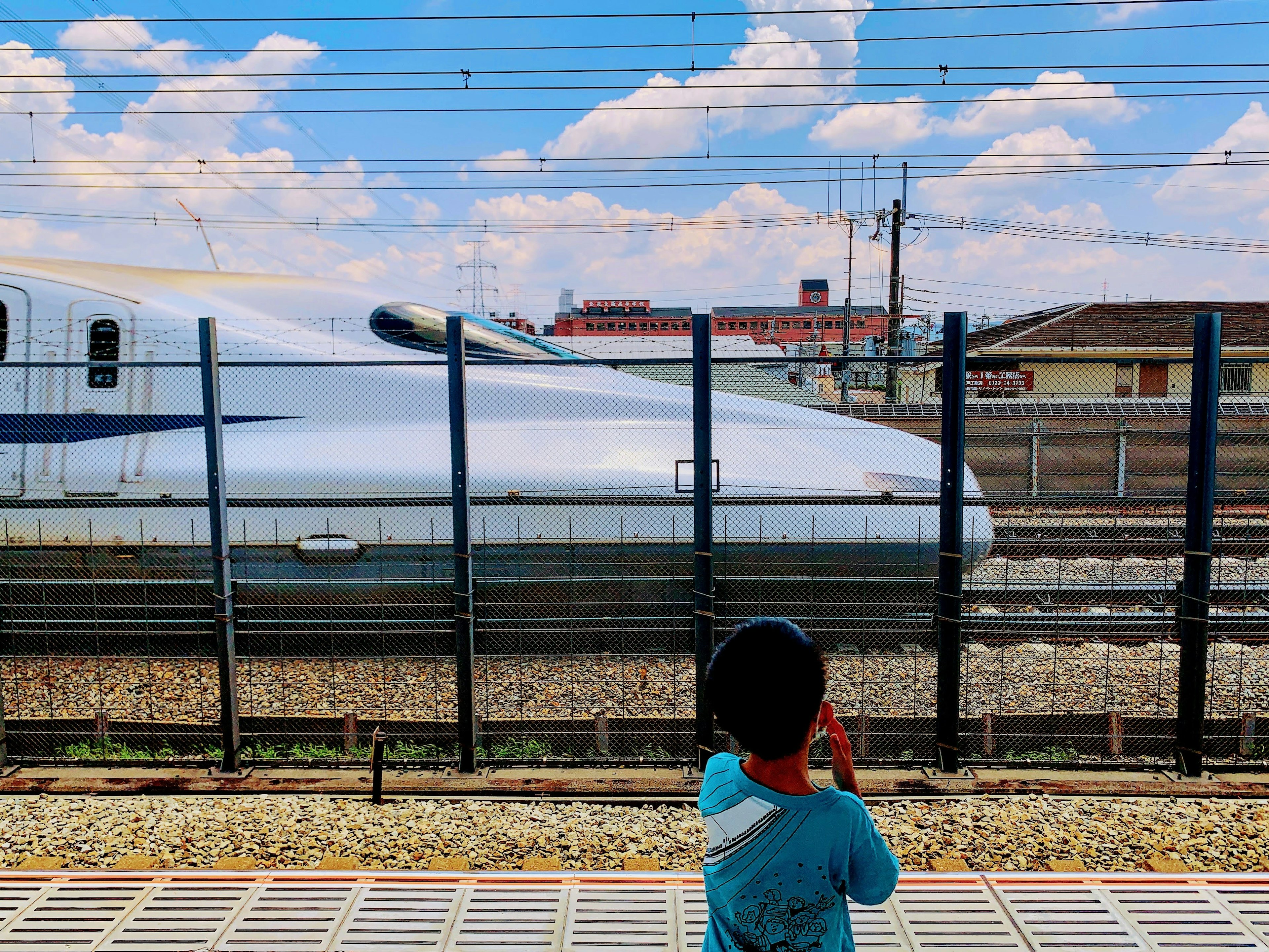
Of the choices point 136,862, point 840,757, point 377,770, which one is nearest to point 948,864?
point 840,757

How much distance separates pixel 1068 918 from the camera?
3371mm

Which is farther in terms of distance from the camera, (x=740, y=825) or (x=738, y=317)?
(x=738, y=317)

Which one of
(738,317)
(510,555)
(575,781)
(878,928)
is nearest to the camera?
(878,928)

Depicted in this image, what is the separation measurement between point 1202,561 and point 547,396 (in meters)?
4.56

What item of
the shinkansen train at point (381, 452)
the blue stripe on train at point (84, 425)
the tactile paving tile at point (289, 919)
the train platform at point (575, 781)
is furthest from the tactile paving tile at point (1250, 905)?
the blue stripe on train at point (84, 425)

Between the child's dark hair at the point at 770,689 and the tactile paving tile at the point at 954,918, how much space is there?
1.98m

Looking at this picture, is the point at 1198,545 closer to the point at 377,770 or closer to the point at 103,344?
the point at 377,770

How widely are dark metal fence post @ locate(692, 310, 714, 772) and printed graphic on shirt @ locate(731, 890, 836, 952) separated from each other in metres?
2.80

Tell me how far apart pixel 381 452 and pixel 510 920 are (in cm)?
438

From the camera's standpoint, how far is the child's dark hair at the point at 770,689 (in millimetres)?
1745

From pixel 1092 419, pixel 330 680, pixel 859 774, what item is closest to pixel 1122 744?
pixel 859 774

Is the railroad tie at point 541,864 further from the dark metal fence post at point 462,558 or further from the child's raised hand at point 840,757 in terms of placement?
the child's raised hand at point 840,757

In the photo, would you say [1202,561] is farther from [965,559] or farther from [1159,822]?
[965,559]

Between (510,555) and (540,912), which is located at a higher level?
(510,555)
